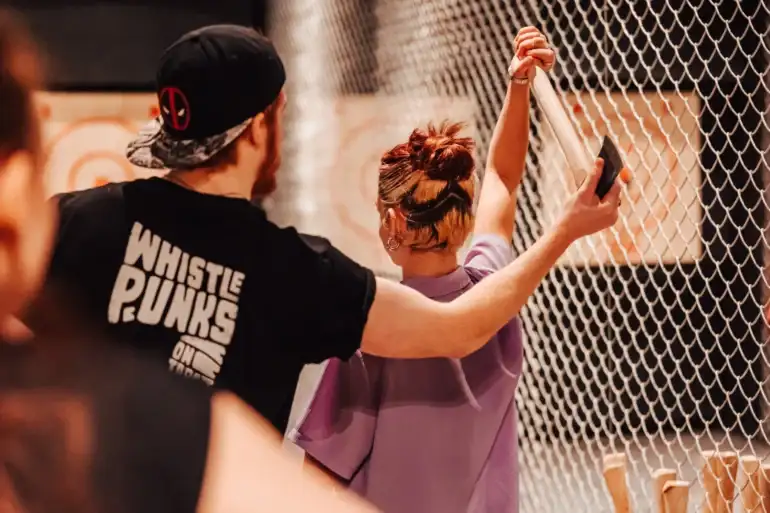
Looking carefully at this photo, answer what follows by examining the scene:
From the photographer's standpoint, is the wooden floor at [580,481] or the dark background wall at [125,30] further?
the dark background wall at [125,30]

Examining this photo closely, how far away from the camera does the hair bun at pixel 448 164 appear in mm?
1113

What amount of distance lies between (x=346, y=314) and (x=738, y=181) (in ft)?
9.96

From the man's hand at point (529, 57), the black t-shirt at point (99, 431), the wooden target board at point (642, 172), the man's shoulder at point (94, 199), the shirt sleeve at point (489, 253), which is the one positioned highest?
the black t-shirt at point (99, 431)

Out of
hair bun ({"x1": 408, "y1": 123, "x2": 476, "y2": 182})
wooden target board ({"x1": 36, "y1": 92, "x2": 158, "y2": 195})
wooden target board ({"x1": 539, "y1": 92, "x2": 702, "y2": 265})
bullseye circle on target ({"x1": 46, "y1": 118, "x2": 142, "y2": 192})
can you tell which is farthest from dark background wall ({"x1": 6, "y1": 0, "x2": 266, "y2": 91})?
hair bun ({"x1": 408, "y1": 123, "x2": 476, "y2": 182})

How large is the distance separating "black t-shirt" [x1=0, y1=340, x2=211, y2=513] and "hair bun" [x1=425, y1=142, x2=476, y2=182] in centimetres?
78

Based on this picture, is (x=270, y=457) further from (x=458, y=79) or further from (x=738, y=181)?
(x=738, y=181)

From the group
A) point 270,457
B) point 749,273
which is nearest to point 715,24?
point 749,273

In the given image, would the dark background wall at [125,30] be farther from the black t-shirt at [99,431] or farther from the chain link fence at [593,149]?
the black t-shirt at [99,431]

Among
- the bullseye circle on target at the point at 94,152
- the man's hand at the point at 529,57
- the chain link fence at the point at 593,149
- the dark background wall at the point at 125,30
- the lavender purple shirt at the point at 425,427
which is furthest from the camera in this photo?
the bullseye circle on target at the point at 94,152

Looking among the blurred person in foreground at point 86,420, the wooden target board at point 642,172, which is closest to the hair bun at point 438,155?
the blurred person in foreground at point 86,420

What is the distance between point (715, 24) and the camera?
133 inches

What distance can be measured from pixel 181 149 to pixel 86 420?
2.08 ft

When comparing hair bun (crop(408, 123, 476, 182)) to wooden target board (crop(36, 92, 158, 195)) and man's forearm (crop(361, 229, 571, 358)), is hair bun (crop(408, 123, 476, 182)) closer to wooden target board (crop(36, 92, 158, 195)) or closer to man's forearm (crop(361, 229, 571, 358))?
man's forearm (crop(361, 229, 571, 358))

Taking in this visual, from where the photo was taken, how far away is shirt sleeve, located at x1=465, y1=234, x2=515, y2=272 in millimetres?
1169
